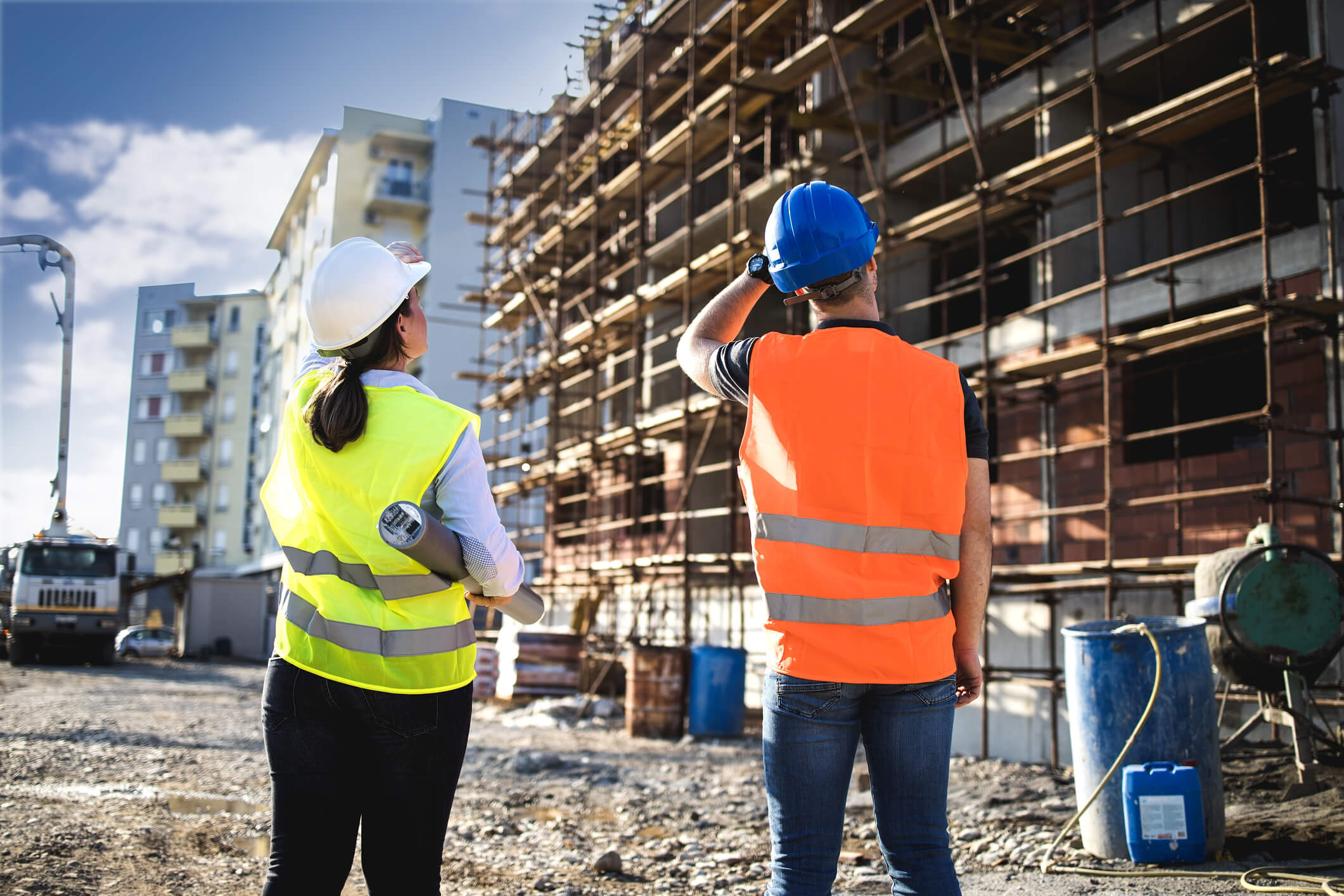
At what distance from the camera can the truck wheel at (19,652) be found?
21625mm

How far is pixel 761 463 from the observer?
2.07 meters

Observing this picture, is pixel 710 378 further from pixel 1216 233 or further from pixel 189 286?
pixel 1216 233

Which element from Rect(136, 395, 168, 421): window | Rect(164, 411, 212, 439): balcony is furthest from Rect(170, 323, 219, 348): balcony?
Rect(164, 411, 212, 439): balcony

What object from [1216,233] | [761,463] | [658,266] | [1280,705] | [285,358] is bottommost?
[1280,705]

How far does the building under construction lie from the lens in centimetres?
810

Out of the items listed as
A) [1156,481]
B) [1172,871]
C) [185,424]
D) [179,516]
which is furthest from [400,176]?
A: [1172,871]

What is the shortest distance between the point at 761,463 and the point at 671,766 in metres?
7.30

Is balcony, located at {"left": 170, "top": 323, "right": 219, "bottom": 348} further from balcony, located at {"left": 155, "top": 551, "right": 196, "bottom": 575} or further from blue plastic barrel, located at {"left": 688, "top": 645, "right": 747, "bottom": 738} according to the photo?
blue plastic barrel, located at {"left": 688, "top": 645, "right": 747, "bottom": 738}

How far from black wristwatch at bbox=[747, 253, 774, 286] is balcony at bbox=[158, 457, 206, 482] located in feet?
189

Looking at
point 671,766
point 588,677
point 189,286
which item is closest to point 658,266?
point 588,677

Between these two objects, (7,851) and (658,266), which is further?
(658,266)

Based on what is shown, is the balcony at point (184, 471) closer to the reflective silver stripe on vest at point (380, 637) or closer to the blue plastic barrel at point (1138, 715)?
the blue plastic barrel at point (1138, 715)

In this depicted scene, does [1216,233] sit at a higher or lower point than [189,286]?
higher

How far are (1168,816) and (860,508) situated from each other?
3128 mm
